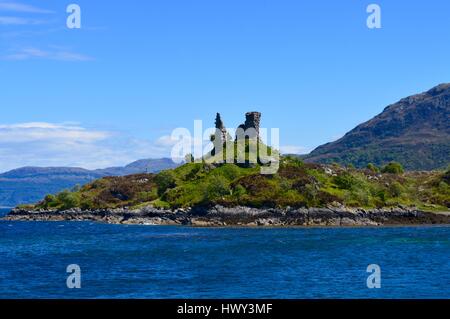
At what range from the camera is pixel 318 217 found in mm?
151250

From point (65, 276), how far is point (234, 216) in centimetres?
9151

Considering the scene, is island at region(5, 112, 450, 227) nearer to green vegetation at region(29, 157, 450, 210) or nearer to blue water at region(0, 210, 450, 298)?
green vegetation at region(29, 157, 450, 210)

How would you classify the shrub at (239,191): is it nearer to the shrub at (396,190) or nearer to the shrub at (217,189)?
the shrub at (217,189)

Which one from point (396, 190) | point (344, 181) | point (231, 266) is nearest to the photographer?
point (231, 266)

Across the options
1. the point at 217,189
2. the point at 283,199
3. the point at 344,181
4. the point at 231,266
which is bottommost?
the point at 231,266

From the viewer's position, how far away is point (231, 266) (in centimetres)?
7175

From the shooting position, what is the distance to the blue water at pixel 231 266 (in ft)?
178

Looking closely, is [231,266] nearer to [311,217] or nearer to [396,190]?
[311,217]

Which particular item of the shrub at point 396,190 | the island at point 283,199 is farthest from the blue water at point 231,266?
the shrub at point 396,190

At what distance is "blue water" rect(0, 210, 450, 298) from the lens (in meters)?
54.2

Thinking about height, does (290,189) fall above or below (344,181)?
below

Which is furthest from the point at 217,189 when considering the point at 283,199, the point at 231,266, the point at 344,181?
the point at 231,266

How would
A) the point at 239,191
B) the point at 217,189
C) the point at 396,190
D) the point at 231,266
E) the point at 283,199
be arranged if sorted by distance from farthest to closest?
the point at 396,190 < the point at 217,189 < the point at 239,191 < the point at 283,199 < the point at 231,266
